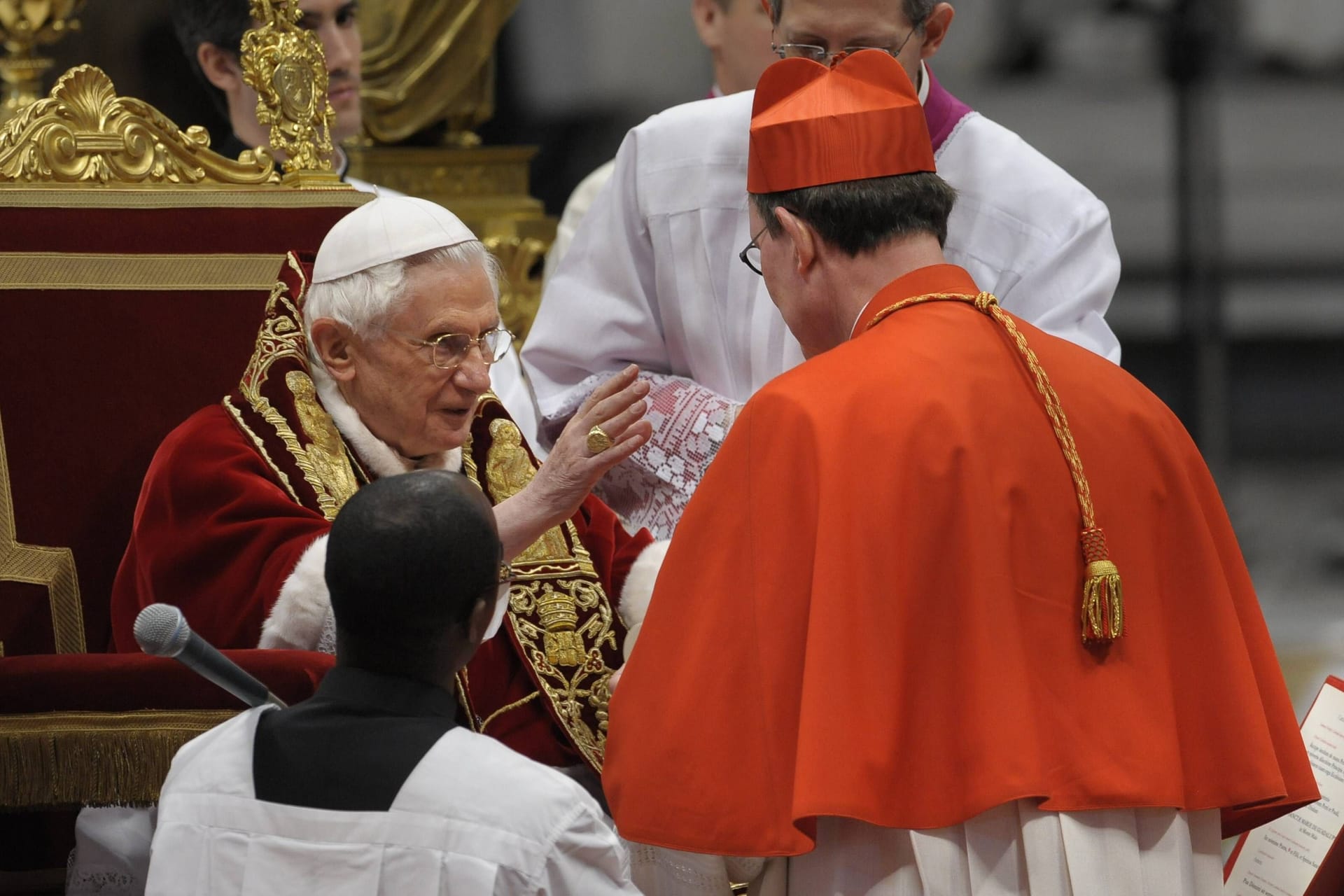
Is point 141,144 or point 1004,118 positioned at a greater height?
point 1004,118

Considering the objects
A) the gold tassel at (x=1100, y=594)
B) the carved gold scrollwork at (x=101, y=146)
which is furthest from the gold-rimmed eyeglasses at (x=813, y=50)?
the gold tassel at (x=1100, y=594)

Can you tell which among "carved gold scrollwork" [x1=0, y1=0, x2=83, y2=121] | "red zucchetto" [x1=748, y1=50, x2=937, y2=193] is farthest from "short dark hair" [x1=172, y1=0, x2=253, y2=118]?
"red zucchetto" [x1=748, y1=50, x2=937, y2=193]

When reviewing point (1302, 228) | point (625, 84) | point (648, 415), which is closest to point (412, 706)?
point (648, 415)

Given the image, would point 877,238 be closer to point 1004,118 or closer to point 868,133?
point 868,133

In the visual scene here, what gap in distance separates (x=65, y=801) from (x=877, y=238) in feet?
5.15

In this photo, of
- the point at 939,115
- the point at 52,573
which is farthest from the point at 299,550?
the point at 939,115

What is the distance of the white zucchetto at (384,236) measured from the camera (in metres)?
3.02

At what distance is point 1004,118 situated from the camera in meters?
7.28

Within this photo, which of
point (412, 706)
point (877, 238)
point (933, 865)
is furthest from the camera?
point (877, 238)

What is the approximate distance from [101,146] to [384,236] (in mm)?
884

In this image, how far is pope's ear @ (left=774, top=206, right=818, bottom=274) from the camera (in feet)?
7.96

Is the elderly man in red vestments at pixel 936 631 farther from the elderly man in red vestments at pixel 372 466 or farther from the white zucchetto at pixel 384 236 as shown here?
the white zucchetto at pixel 384 236

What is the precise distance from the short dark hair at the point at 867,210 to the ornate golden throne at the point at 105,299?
4.71 feet

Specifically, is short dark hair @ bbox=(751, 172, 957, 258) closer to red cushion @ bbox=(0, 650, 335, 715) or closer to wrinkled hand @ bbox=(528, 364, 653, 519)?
wrinkled hand @ bbox=(528, 364, 653, 519)
